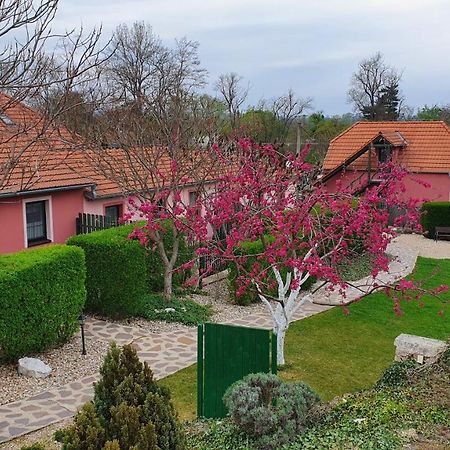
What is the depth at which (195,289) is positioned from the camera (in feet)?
47.5

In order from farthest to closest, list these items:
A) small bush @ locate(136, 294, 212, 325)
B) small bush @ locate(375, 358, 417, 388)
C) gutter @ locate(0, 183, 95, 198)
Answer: gutter @ locate(0, 183, 95, 198) < small bush @ locate(136, 294, 212, 325) < small bush @ locate(375, 358, 417, 388)

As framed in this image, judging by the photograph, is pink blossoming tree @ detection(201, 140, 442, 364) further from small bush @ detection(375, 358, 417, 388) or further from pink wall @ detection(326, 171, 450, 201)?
pink wall @ detection(326, 171, 450, 201)

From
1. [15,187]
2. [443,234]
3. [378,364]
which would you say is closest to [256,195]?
[378,364]

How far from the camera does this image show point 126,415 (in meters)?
4.48

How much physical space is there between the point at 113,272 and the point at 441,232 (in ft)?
54.9

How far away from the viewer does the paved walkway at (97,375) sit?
761cm

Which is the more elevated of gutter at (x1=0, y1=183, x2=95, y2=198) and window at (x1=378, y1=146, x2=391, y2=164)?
window at (x1=378, y1=146, x2=391, y2=164)

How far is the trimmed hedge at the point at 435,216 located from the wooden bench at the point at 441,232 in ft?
0.67

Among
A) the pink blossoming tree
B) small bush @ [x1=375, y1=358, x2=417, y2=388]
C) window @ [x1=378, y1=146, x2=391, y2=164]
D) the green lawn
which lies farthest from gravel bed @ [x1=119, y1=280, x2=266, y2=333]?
window @ [x1=378, y1=146, x2=391, y2=164]

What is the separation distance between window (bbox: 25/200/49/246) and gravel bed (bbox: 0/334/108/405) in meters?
5.59

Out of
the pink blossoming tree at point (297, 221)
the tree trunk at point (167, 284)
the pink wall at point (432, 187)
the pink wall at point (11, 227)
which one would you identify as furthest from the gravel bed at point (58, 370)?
the pink wall at point (432, 187)

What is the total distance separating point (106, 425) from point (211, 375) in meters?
2.98

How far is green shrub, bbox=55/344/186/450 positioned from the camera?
4.37m

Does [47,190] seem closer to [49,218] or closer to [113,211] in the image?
[49,218]
